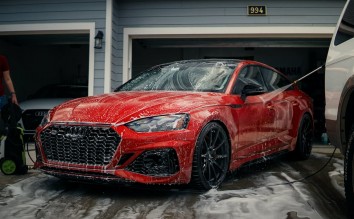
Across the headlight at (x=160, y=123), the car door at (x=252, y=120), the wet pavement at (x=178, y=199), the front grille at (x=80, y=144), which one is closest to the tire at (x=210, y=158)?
the wet pavement at (x=178, y=199)

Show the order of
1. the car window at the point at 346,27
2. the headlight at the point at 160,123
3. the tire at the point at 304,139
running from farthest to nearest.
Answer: the tire at the point at 304,139 → the headlight at the point at 160,123 → the car window at the point at 346,27

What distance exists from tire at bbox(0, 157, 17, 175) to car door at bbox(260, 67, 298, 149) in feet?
10.1

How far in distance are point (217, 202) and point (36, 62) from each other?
1133 centimetres

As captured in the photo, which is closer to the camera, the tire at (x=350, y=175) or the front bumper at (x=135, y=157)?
the tire at (x=350, y=175)

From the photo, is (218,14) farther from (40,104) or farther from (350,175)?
(350,175)

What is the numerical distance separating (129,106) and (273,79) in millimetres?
2580

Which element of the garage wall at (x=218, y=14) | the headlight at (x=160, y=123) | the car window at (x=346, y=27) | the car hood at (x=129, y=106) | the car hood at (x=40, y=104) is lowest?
the headlight at (x=160, y=123)

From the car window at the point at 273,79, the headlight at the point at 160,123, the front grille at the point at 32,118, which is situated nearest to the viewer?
the headlight at the point at 160,123

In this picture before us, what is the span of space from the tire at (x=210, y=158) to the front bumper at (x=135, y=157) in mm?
87

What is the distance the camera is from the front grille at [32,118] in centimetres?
802

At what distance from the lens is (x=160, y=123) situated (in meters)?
3.66

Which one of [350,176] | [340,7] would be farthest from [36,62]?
[350,176]

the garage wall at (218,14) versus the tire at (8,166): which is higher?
the garage wall at (218,14)

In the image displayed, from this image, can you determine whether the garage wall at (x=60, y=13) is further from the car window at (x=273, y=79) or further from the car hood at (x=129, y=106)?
the car hood at (x=129, y=106)
